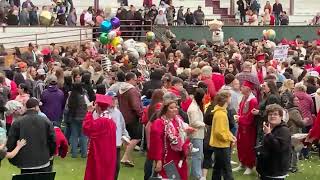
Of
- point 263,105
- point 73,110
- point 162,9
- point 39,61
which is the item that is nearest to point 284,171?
point 263,105

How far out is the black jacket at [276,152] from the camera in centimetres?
1085

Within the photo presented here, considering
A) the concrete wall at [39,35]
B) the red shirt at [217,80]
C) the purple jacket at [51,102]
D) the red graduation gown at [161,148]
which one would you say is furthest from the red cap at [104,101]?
the concrete wall at [39,35]

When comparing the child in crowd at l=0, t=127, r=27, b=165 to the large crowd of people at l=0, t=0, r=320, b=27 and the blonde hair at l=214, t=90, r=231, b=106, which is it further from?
the large crowd of people at l=0, t=0, r=320, b=27

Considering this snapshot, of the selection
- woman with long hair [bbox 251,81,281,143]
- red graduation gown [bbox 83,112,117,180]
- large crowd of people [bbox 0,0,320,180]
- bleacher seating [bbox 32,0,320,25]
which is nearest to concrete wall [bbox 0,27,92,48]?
bleacher seating [bbox 32,0,320,25]

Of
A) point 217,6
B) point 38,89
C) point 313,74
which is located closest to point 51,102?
point 38,89

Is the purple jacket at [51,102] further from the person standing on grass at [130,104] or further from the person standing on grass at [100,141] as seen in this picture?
the person standing on grass at [100,141]

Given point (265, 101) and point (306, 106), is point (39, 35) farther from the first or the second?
point (265, 101)

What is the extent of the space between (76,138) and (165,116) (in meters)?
5.25

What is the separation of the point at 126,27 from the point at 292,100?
2017 centimetres

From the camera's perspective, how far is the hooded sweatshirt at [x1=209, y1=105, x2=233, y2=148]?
1282 centimetres

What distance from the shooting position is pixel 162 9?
37.2m

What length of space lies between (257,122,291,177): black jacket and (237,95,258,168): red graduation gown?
9.46ft

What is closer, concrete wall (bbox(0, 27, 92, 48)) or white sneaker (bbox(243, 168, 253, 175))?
white sneaker (bbox(243, 168, 253, 175))

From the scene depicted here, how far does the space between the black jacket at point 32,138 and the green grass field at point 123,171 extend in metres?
3.11
